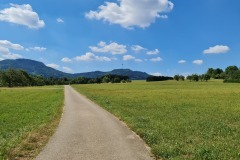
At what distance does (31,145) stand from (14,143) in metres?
0.89

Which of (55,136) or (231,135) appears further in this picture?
(231,135)

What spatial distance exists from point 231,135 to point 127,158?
8177 mm

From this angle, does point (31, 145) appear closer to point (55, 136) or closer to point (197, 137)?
point (55, 136)

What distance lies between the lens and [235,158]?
12109 mm

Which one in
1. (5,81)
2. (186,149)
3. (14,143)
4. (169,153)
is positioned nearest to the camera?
(169,153)

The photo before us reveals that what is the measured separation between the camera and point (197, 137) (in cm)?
1712

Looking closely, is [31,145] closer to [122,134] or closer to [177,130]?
[122,134]

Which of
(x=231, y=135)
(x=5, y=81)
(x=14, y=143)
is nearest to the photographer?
(x=14, y=143)

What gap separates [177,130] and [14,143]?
895 cm

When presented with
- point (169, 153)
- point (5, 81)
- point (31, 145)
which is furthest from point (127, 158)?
point (5, 81)

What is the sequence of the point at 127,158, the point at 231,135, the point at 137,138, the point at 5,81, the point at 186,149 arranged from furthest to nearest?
the point at 5,81 → the point at 231,135 → the point at 137,138 → the point at 186,149 → the point at 127,158

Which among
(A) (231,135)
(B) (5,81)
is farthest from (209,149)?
(B) (5,81)

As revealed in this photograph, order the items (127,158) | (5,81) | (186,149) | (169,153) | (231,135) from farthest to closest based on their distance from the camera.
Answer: (5,81) → (231,135) → (186,149) → (169,153) → (127,158)

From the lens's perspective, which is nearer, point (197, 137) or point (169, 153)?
point (169, 153)
